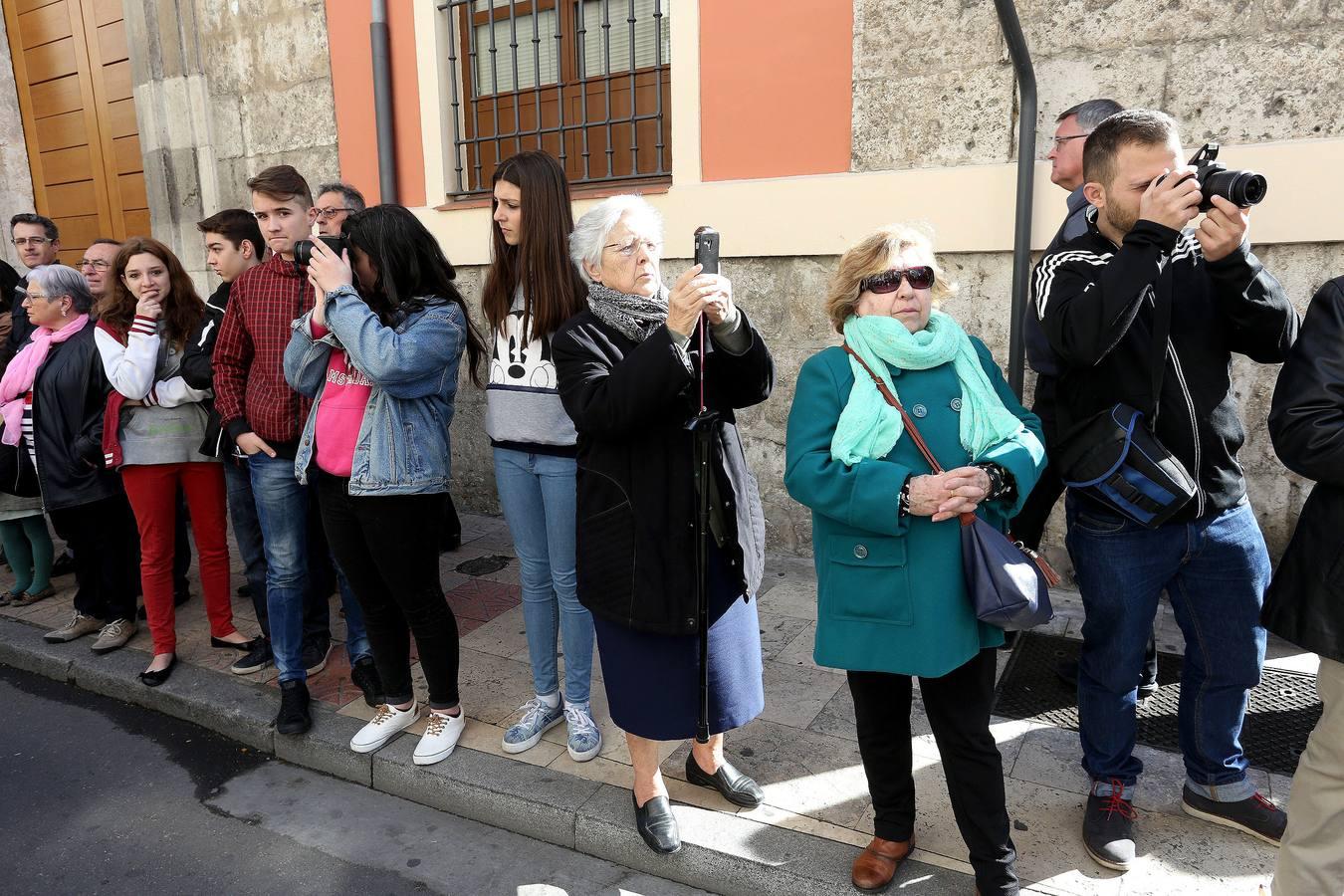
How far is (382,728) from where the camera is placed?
11.1ft

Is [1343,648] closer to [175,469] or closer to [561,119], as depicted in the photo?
[175,469]

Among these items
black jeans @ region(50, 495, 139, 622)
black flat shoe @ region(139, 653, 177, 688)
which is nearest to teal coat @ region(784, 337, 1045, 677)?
black flat shoe @ region(139, 653, 177, 688)

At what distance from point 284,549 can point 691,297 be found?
2101 millimetres

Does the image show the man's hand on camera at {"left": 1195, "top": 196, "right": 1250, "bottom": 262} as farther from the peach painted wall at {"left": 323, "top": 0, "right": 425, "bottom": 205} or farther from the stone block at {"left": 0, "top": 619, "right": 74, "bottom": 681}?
the peach painted wall at {"left": 323, "top": 0, "right": 425, "bottom": 205}

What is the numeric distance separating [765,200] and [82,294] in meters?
3.46

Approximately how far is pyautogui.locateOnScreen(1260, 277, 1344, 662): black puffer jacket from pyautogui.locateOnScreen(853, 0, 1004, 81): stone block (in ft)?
9.25

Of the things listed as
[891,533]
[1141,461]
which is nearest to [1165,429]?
[1141,461]

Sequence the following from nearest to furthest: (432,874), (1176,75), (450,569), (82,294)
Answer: (432,874) < (1176,75) < (82,294) < (450,569)

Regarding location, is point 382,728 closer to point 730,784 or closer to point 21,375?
point 730,784

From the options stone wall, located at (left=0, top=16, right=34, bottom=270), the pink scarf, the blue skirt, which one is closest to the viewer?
the blue skirt

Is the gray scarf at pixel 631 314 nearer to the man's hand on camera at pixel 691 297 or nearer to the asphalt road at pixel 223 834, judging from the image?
the man's hand on camera at pixel 691 297

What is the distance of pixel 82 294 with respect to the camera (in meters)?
4.54

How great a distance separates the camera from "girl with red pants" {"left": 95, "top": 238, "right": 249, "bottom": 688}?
3873 millimetres

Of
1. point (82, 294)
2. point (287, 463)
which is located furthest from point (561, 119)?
point (287, 463)
